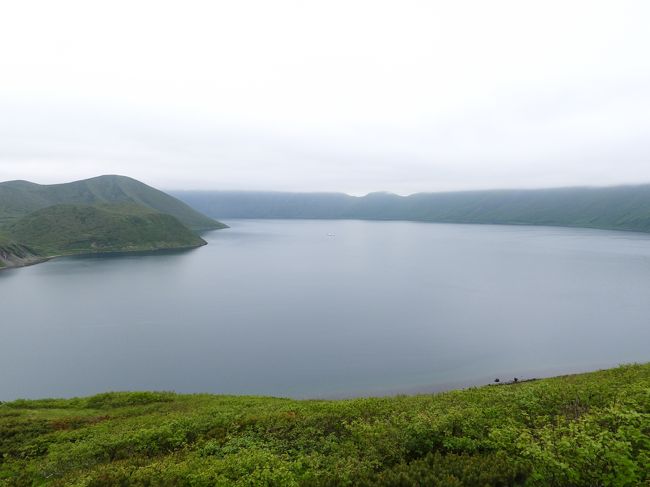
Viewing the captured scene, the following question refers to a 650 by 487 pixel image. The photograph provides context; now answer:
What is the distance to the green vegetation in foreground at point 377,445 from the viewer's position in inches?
505

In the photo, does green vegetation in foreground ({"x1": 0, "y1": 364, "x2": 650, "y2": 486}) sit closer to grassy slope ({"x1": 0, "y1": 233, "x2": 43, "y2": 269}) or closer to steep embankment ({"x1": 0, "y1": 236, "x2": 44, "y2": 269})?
steep embankment ({"x1": 0, "y1": 236, "x2": 44, "y2": 269})

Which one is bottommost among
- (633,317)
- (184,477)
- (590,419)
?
(633,317)

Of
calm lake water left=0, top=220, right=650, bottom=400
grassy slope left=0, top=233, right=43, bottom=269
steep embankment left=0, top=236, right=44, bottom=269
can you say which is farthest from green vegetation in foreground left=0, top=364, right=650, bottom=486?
grassy slope left=0, top=233, right=43, bottom=269

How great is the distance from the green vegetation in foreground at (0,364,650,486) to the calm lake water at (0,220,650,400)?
3484 cm

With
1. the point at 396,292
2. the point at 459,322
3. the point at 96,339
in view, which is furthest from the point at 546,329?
the point at 96,339

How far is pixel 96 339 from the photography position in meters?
79.9

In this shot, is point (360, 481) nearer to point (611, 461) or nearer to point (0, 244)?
point (611, 461)

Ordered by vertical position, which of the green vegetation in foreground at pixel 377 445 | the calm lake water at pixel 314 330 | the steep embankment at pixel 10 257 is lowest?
the calm lake water at pixel 314 330

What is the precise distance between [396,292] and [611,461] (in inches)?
4326

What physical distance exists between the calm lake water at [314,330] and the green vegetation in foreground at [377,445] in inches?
1372

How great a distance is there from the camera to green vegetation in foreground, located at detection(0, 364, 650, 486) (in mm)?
12828

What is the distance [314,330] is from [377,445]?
67.5 meters

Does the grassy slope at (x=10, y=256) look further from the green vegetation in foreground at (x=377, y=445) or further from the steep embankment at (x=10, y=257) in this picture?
the green vegetation in foreground at (x=377, y=445)

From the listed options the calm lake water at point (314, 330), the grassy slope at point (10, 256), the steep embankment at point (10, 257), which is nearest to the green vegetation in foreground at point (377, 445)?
the calm lake water at point (314, 330)
